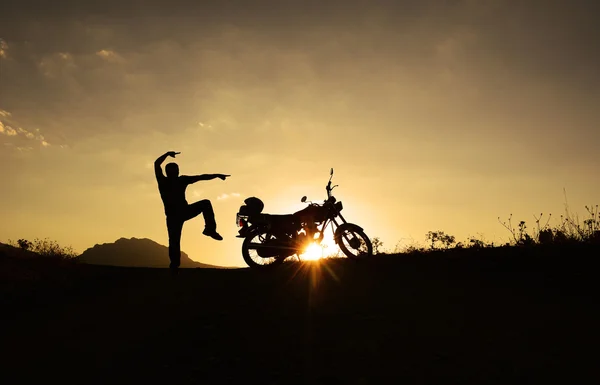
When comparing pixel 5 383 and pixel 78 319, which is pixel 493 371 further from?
pixel 78 319

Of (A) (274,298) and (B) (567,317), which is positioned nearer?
(B) (567,317)

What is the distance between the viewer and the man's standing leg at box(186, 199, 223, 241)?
37.7 feet

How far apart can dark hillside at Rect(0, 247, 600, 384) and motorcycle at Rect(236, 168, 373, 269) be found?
0.89 m

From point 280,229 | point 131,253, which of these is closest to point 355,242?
point 280,229

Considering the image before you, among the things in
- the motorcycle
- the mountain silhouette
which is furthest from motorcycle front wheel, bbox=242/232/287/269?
the mountain silhouette

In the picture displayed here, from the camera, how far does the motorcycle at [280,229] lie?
462 inches

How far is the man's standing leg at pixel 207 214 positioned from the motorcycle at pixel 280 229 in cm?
58

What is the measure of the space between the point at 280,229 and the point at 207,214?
1.82 meters

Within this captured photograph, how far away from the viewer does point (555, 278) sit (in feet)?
29.9

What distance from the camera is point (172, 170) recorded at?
1126 cm

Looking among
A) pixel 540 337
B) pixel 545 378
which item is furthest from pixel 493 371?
pixel 540 337

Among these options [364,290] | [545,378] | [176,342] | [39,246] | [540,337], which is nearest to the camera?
[545,378]

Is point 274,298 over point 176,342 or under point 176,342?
over

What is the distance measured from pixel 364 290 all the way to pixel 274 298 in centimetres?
169
